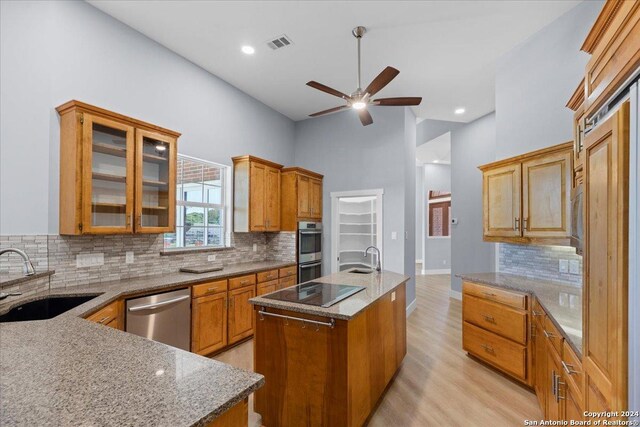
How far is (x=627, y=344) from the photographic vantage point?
86cm

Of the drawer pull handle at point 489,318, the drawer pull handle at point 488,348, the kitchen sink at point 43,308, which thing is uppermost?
the kitchen sink at point 43,308

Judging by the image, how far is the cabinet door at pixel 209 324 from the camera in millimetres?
3193

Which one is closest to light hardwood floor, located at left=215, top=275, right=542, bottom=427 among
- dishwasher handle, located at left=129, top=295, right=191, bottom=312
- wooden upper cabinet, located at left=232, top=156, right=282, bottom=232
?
dishwasher handle, located at left=129, top=295, right=191, bottom=312

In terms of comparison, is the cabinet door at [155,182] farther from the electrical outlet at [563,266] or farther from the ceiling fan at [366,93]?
the electrical outlet at [563,266]

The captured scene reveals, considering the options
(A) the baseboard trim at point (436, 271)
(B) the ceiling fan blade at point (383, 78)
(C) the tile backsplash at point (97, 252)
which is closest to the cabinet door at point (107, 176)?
(C) the tile backsplash at point (97, 252)

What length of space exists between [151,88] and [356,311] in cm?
339

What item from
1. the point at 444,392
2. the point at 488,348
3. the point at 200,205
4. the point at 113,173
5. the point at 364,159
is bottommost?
the point at 444,392

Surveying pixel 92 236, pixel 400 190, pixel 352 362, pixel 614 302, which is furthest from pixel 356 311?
pixel 400 190

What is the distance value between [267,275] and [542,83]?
397 cm

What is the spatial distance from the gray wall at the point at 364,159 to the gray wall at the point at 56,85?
8.04 feet

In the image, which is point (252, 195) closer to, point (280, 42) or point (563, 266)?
point (280, 42)

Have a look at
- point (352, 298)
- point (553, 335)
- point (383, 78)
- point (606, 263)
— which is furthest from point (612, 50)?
point (383, 78)

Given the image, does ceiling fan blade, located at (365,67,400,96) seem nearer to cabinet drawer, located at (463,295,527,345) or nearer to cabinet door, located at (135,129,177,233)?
cabinet door, located at (135,129,177,233)

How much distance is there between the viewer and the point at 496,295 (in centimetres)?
296
